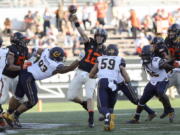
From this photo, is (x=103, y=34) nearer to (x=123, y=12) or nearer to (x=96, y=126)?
(x=96, y=126)

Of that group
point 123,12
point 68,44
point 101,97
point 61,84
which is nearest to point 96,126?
point 101,97

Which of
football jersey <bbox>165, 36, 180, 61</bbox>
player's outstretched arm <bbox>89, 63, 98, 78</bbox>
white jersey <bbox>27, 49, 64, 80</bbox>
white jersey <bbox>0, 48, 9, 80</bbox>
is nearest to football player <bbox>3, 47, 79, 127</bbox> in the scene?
white jersey <bbox>27, 49, 64, 80</bbox>

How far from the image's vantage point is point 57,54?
33.1ft

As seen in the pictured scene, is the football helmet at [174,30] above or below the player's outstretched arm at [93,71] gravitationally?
above

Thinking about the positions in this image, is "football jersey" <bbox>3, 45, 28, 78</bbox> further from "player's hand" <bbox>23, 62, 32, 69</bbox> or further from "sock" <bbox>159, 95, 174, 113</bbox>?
"sock" <bbox>159, 95, 174, 113</bbox>

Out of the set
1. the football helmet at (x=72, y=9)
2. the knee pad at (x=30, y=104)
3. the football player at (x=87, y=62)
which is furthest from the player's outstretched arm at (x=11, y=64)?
the football helmet at (x=72, y=9)

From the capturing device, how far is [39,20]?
75.4 ft

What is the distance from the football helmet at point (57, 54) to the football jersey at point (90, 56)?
59cm

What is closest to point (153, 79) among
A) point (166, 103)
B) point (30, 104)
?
point (166, 103)

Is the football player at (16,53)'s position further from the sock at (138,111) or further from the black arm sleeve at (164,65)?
the black arm sleeve at (164,65)

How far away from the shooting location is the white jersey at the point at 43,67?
10.2 metres

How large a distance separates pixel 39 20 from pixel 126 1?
14.6ft

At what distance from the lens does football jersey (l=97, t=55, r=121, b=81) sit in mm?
9625

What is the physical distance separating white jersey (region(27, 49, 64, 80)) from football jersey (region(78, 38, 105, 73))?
0.58 m
